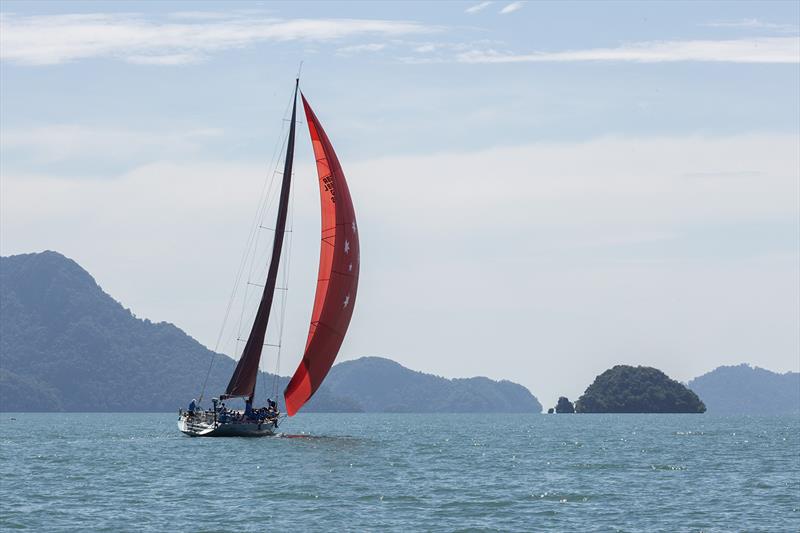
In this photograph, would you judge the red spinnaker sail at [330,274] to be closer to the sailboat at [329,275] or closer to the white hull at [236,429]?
the sailboat at [329,275]

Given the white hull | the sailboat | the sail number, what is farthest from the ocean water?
the sail number

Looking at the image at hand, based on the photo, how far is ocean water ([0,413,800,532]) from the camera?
39.7 meters

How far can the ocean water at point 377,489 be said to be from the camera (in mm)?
39656

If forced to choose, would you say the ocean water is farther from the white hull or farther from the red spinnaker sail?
the red spinnaker sail

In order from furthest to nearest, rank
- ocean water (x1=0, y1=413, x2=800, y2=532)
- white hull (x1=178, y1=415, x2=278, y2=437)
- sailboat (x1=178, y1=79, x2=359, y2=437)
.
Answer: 1. white hull (x1=178, y1=415, x2=278, y2=437)
2. sailboat (x1=178, y1=79, x2=359, y2=437)
3. ocean water (x1=0, y1=413, x2=800, y2=532)

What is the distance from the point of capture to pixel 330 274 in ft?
223

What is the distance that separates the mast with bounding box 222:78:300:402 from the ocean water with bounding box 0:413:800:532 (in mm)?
3429

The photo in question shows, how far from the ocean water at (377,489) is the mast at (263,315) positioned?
3.43 metres

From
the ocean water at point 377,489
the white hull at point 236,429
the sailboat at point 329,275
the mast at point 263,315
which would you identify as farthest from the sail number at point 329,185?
the white hull at point 236,429

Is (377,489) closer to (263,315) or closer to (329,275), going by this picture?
(329,275)

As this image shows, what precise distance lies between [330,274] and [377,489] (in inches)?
830

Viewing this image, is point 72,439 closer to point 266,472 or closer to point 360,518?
point 266,472

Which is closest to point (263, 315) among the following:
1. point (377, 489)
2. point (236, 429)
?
point (236, 429)

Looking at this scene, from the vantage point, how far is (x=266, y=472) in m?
54.7
